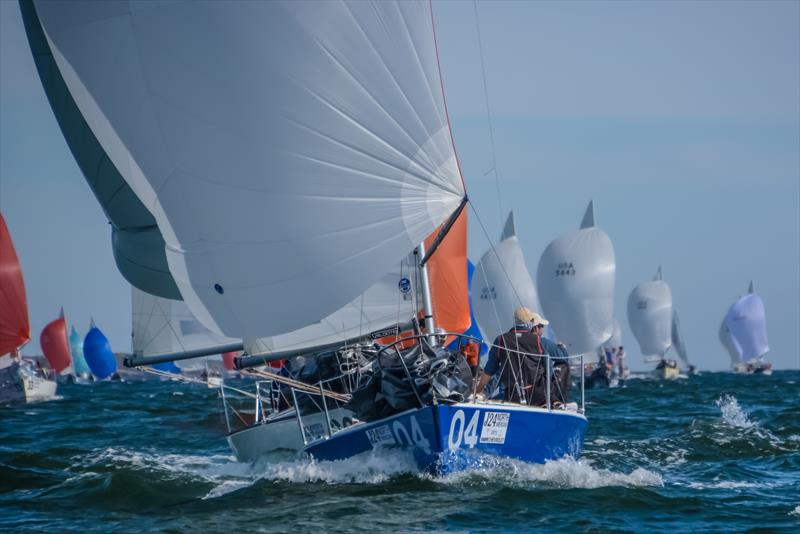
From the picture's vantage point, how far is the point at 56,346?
6444 cm

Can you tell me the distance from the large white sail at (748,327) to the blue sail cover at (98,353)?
1626 inches

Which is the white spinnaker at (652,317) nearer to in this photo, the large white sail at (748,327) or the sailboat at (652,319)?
the sailboat at (652,319)

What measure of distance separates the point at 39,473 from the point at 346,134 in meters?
6.05

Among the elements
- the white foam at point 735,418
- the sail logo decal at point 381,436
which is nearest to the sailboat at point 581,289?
the white foam at point 735,418

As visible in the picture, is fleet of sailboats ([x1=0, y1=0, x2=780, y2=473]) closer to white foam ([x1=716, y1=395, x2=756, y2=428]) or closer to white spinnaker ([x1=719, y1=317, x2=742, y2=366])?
white foam ([x1=716, y1=395, x2=756, y2=428])

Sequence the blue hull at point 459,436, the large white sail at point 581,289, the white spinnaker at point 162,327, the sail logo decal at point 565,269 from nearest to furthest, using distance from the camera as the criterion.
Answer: the blue hull at point 459,436
the white spinnaker at point 162,327
the large white sail at point 581,289
the sail logo decal at point 565,269

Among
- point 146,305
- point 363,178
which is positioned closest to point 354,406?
point 363,178

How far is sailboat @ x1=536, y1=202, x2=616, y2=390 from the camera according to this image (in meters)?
46.6

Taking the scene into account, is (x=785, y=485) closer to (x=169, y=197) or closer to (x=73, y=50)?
(x=169, y=197)

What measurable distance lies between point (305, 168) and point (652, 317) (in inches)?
2509

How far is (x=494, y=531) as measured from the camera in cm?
856

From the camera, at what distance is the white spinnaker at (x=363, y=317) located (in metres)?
12.1

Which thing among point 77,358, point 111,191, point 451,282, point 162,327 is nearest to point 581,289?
point 451,282

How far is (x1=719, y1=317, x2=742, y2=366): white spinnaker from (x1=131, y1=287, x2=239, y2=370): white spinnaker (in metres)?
66.2
